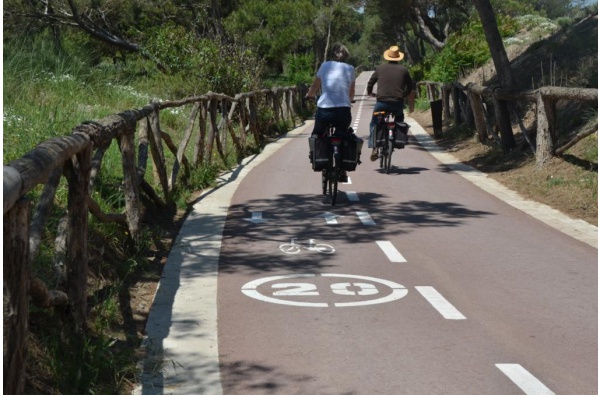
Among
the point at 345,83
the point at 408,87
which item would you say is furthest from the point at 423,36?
the point at 345,83

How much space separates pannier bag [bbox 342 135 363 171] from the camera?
1298 centimetres

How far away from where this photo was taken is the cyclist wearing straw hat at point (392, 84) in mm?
16219

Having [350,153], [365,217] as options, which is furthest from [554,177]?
[365,217]

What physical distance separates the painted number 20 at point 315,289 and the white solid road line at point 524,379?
208 cm

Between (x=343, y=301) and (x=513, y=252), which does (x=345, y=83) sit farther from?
(x=343, y=301)

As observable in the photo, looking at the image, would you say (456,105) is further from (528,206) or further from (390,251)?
(390,251)

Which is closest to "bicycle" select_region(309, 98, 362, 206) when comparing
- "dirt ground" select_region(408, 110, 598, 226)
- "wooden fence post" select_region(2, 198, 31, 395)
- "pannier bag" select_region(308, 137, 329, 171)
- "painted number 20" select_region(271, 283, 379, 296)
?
"pannier bag" select_region(308, 137, 329, 171)

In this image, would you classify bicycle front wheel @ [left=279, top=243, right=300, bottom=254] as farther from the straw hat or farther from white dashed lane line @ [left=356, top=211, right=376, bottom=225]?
the straw hat

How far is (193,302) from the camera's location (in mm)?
7547

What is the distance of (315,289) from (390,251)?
1.85 metres

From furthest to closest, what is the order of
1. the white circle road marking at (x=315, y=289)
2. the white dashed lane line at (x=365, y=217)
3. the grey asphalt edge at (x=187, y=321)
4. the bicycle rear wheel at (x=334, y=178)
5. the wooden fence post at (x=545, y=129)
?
1. the wooden fence post at (x=545, y=129)
2. the bicycle rear wheel at (x=334, y=178)
3. the white dashed lane line at (x=365, y=217)
4. the white circle road marking at (x=315, y=289)
5. the grey asphalt edge at (x=187, y=321)

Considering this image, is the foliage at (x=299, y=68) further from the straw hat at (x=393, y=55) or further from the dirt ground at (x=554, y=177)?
the straw hat at (x=393, y=55)

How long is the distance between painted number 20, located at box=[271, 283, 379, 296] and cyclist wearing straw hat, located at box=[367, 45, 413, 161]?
8.34m

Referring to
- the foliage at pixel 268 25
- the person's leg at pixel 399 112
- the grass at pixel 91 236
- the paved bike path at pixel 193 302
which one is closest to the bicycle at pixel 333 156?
the paved bike path at pixel 193 302
